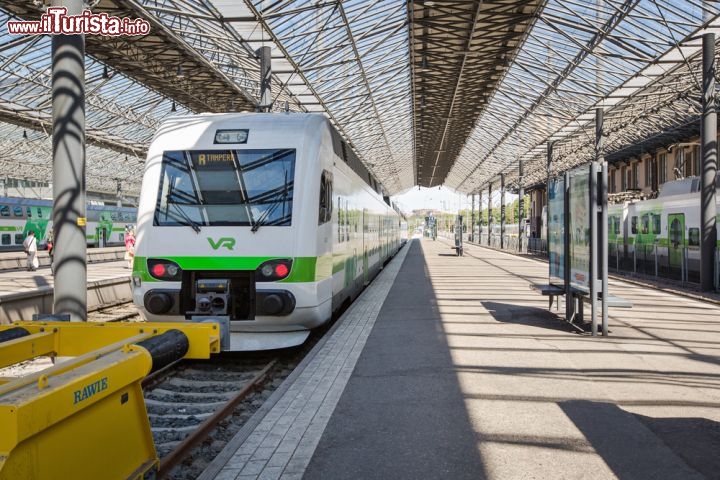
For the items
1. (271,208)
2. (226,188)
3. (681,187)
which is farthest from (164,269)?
(681,187)

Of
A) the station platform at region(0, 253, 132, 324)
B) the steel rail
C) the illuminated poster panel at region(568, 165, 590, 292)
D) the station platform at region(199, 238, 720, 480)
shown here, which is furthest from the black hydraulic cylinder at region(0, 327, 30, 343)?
the illuminated poster panel at region(568, 165, 590, 292)

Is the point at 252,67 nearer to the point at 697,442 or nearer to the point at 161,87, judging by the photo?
the point at 161,87

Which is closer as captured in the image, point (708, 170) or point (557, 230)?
point (557, 230)

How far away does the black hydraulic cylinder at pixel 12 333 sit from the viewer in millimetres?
3760

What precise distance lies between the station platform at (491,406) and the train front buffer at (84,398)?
0.82 metres

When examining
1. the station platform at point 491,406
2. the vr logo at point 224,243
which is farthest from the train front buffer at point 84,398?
the vr logo at point 224,243

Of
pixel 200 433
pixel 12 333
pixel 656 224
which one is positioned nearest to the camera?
pixel 12 333

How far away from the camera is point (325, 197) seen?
840 cm

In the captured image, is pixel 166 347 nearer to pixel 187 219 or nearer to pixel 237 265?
pixel 237 265

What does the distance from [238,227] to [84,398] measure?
484cm

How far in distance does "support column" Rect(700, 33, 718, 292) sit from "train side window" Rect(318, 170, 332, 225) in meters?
11.9

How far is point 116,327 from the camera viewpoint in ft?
13.4

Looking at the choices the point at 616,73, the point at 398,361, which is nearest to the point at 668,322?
the point at 398,361

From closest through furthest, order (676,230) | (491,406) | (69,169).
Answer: (491,406)
(69,169)
(676,230)
